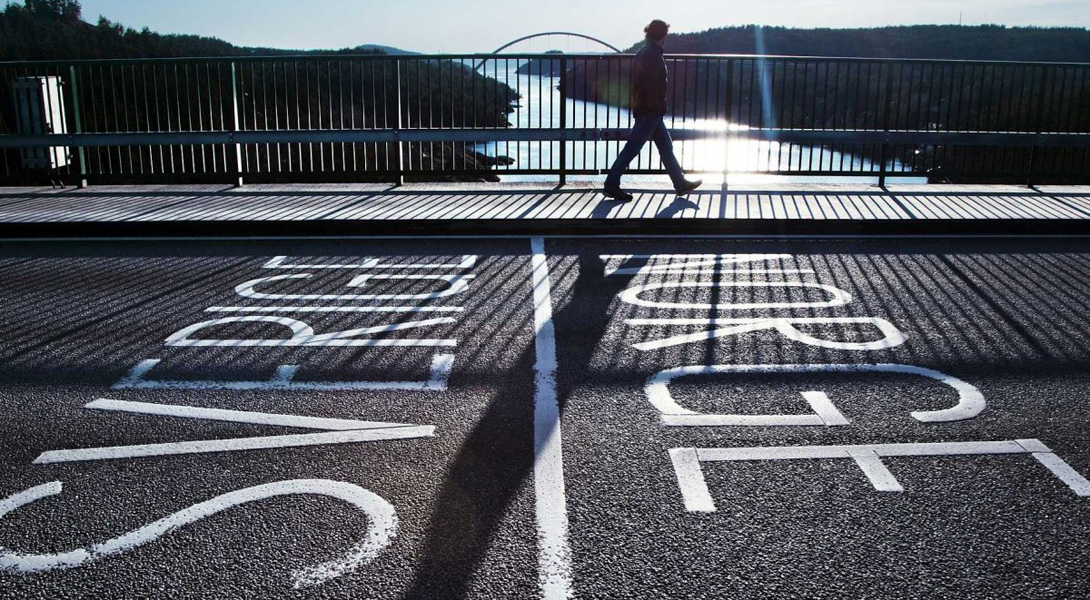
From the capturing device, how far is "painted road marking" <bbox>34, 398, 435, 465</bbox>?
4.49 metres

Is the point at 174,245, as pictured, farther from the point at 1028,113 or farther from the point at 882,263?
the point at 1028,113

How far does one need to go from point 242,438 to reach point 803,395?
2871 millimetres

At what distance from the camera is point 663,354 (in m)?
5.98

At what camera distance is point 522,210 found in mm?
10828

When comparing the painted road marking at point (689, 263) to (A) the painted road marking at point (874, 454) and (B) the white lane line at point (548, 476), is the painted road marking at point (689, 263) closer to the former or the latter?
(B) the white lane line at point (548, 476)

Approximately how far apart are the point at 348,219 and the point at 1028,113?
989cm

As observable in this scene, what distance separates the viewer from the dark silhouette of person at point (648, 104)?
448 inches

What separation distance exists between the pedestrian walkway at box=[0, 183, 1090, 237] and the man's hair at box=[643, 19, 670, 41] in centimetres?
188

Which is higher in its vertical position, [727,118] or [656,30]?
[656,30]

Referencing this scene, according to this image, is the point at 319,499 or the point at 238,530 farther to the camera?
the point at 319,499

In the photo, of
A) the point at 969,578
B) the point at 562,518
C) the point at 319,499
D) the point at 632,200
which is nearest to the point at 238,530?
the point at 319,499

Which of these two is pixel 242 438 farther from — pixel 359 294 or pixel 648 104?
pixel 648 104

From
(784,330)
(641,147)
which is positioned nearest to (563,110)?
(641,147)

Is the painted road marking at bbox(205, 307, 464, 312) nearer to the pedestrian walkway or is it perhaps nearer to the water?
the pedestrian walkway
